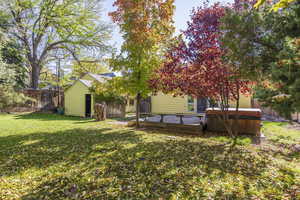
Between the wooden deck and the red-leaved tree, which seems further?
the wooden deck

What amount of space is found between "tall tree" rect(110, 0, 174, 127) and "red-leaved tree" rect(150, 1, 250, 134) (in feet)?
5.03

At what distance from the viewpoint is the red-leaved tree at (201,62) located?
4.71 m

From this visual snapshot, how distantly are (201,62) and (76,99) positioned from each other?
11.3 metres

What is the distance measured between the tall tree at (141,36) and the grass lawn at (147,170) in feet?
10.7

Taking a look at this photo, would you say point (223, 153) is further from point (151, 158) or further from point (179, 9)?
point (179, 9)

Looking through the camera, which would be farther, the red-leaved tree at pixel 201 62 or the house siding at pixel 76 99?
the house siding at pixel 76 99

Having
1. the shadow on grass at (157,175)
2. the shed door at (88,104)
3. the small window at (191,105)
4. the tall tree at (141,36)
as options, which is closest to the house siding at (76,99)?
the shed door at (88,104)

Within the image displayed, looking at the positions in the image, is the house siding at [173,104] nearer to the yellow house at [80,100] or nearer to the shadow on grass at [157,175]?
the yellow house at [80,100]

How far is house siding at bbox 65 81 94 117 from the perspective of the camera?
42.2ft

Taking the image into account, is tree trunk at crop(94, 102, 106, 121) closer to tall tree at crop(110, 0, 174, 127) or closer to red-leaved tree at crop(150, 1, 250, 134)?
tall tree at crop(110, 0, 174, 127)

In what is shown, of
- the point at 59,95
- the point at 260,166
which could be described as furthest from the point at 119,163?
the point at 59,95

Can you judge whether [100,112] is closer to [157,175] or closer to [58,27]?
[157,175]

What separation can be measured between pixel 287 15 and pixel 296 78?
1333 mm

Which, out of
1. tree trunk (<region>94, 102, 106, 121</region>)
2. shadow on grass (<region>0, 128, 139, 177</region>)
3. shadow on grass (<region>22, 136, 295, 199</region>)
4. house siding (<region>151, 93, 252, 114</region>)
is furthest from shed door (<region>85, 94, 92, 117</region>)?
shadow on grass (<region>22, 136, 295, 199</region>)
